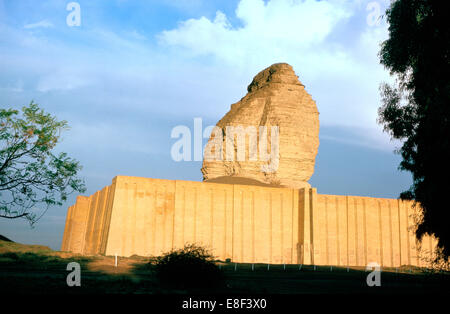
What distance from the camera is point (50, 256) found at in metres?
24.0

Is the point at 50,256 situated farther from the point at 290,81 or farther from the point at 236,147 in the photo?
the point at 290,81

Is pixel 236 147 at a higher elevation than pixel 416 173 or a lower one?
higher

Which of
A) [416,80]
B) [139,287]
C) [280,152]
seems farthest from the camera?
[280,152]

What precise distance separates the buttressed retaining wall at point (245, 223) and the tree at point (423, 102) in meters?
17.1

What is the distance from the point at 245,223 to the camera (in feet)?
117

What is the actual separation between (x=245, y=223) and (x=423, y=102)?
23060 mm

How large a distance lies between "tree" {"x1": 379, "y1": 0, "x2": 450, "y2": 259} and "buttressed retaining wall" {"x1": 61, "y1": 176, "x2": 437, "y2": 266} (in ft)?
56.2

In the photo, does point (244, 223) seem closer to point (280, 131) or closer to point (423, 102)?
point (280, 131)

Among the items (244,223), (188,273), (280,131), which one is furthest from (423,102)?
(280,131)

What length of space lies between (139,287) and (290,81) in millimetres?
45585

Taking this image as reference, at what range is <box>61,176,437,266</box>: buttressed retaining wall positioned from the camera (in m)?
32.4

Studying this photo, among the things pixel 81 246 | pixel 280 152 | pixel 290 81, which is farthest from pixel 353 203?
pixel 81 246

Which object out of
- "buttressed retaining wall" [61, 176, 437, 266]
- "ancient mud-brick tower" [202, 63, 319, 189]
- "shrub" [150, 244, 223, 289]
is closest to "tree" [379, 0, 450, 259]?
"shrub" [150, 244, 223, 289]

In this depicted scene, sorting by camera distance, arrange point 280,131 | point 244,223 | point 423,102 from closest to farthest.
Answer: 1. point 423,102
2. point 244,223
3. point 280,131
